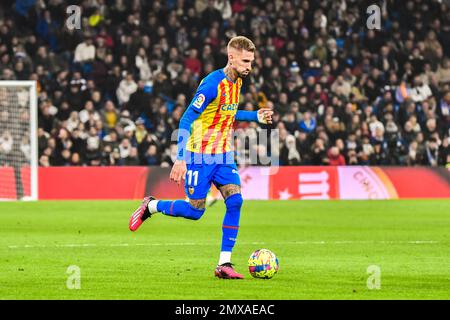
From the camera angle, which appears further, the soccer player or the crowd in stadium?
the crowd in stadium

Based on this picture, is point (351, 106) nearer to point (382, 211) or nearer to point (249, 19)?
point (249, 19)

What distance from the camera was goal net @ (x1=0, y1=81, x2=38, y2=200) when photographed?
79.9 feet

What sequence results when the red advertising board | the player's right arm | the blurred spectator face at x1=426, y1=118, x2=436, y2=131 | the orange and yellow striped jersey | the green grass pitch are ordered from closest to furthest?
the green grass pitch → the player's right arm → the orange and yellow striped jersey → the red advertising board → the blurred spectator face at x1=426, y1=118, x2=436, y2=131

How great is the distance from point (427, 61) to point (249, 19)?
16.0 feet

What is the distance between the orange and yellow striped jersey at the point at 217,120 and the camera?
11133 mm

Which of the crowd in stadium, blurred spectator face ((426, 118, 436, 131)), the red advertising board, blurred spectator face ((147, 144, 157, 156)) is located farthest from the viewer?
blurred spectator face ((426, 118, 436, 131))

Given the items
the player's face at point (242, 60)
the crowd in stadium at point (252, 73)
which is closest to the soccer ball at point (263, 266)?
the player's face at point (242, 60)

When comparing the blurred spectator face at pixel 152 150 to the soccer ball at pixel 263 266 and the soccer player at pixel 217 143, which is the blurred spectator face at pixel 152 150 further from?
the soccer ball at pixel 263 266

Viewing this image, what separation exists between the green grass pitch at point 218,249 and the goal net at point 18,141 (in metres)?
0.90

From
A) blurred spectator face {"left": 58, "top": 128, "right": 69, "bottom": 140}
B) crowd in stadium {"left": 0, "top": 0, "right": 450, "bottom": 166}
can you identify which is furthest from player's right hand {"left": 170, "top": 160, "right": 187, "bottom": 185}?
blurred spectator face {"left": 58, "top": 128, "right": 69, "bottom": 140}

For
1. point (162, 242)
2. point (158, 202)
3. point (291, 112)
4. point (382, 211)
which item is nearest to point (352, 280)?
point (158, 202)

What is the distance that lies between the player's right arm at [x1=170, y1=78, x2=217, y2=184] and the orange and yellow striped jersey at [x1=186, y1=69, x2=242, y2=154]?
8cm

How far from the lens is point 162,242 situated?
15.6 metres

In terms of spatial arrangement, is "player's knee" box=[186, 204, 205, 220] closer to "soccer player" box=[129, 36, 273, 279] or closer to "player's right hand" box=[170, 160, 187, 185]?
"soccer player" box=[129, 36, 273, 279]
